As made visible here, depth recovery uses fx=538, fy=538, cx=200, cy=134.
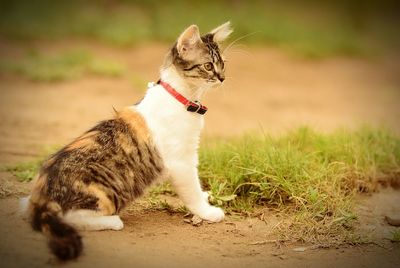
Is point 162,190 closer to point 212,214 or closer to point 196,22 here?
point 212,214

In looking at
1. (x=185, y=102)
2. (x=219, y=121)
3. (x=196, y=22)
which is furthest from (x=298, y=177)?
(x=196, y=22)

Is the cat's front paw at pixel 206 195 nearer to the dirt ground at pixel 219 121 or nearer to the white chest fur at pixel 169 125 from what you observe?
the dirt ground at pixel 219 121

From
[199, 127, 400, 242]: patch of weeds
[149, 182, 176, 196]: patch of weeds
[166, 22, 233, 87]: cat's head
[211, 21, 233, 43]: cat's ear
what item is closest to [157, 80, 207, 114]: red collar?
[166, 22, 233, 87]: cat's head

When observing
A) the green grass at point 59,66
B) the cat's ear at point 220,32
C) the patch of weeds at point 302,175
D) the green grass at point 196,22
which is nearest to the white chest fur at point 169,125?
the cat's ear at point 220,32

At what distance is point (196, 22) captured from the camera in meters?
10.1

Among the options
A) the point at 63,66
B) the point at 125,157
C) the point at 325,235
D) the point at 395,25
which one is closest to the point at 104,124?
the point at 125,157

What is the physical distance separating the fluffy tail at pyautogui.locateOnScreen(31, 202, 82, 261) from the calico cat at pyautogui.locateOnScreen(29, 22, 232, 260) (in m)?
0.01

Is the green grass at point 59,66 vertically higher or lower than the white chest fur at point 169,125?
→ higher

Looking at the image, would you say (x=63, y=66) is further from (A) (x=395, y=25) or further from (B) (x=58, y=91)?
(A) (x=395, y=25)

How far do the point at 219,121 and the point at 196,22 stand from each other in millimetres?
3932

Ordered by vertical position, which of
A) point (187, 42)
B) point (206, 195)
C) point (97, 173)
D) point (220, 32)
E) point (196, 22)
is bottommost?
point (206, 195)

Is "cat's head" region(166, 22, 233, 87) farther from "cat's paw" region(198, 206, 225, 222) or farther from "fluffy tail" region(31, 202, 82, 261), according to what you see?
"fluffy tail" region(31, 202, 82, 261)

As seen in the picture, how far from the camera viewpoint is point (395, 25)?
1232 cm

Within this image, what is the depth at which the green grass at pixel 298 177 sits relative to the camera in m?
3.91
